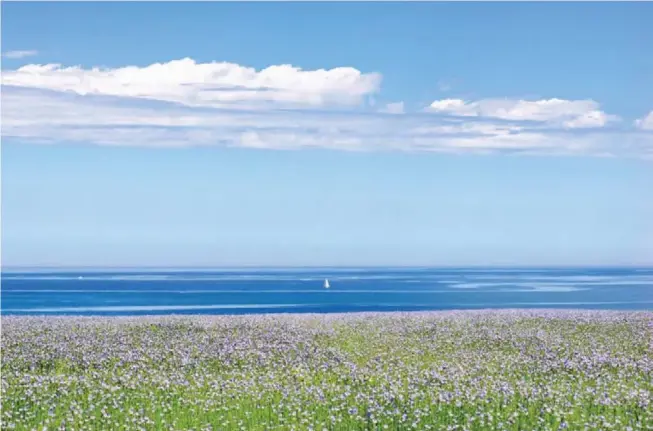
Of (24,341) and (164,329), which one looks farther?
(164,329)

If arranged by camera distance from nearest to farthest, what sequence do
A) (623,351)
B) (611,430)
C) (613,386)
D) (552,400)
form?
1. (611,430)
2. (552,400)
3. (613,386)
4. (623,351)

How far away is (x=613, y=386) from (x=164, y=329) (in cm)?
1397

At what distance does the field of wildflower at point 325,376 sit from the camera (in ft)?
46.8

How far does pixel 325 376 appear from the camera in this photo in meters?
17.9

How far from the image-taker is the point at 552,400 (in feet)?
50.0

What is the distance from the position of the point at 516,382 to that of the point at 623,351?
608 cm

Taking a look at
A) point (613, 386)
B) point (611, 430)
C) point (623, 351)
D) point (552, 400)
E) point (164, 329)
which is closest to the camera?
point (611, 430)

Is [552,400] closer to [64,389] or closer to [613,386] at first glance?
[613,386]

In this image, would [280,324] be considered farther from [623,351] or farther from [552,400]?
[552,400]

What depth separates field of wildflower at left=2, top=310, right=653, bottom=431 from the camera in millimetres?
14250

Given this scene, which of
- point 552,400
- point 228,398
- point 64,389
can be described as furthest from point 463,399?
point 64,389

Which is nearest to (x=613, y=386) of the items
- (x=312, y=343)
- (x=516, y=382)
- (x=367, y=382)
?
(x=516, y=382)

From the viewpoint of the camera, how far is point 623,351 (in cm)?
2170

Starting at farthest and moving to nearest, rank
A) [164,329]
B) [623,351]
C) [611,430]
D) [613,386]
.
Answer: [164,329] < [623,351] < [613,386] < [611,430]
